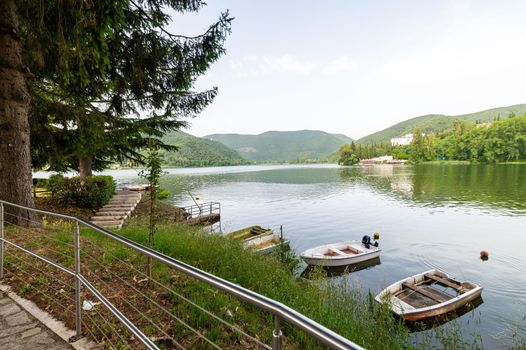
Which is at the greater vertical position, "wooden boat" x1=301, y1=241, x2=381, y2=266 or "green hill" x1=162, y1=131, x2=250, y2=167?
"green hill" x1=162, y1=131, x2=250, y2=167

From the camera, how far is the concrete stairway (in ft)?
41.5

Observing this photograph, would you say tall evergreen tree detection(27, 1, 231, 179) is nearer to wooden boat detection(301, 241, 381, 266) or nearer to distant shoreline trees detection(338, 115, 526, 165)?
wooden boat detection(301, 241, 381, 266)

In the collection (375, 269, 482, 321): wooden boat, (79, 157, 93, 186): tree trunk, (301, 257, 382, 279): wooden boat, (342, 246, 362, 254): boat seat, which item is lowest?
(301, 257, 382, 279): wooden boat

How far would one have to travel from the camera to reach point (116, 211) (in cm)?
1463

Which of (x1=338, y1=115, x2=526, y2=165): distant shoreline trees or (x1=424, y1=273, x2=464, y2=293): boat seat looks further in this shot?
(x1=338, y1=115, x2=526, y2=165): distant shoreline trees

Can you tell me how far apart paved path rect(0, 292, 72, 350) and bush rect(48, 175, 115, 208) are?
12.7m

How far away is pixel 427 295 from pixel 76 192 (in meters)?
17.8

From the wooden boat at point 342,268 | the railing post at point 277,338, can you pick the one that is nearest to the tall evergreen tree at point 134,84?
the railing post at point 277,338

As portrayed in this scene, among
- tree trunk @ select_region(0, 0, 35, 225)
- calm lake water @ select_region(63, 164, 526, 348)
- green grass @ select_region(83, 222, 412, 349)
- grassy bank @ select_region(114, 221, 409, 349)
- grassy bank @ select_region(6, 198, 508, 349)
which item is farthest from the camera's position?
calm lake water @ select_region(63, 164, 526, 348)

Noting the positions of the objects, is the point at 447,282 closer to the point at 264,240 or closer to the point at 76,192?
the point at 264,240

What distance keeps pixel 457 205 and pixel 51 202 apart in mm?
38005

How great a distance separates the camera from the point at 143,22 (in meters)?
7.90

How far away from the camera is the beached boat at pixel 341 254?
46.7 feet

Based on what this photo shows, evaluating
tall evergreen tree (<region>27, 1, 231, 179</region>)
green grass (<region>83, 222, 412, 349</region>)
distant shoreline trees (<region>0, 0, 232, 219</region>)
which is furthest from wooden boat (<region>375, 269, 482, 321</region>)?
distant shoreline trees (<region>0, 0, 232, 219</region>)
